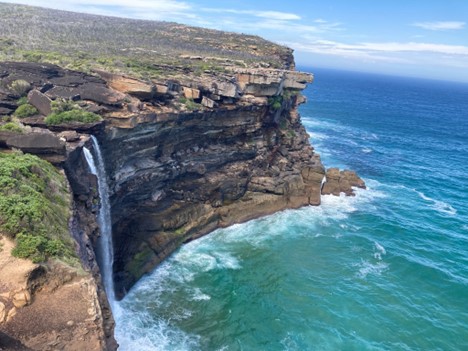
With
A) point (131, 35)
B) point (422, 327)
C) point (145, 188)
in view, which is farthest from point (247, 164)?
point (131, 35)

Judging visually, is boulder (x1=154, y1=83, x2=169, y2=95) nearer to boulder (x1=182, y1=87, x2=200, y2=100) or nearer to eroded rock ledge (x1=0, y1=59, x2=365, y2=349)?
eroded rock ledge (x1=0, y1=59, x2=365, y2=349)

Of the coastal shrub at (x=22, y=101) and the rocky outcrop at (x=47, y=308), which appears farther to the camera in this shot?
the coastal shrub at (x=22, y=101)

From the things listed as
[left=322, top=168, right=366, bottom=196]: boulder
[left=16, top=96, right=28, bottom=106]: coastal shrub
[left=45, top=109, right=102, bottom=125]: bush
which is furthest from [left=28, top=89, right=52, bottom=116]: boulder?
[left=322, top=168, right=366, bottom=196]: boulder

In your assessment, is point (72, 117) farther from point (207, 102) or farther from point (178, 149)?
point (207, 102)

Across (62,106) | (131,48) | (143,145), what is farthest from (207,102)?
(131,48)

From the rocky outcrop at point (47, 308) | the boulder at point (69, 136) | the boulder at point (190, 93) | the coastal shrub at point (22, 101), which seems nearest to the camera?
the rocky outcrop at point (47, 308)

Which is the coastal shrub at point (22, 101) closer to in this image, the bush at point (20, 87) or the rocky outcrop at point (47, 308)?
the bush at point (20, 87)

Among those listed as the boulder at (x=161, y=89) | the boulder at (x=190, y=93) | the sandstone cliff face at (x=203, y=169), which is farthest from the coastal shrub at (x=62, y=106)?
the boulder at (x=190, y=93)
